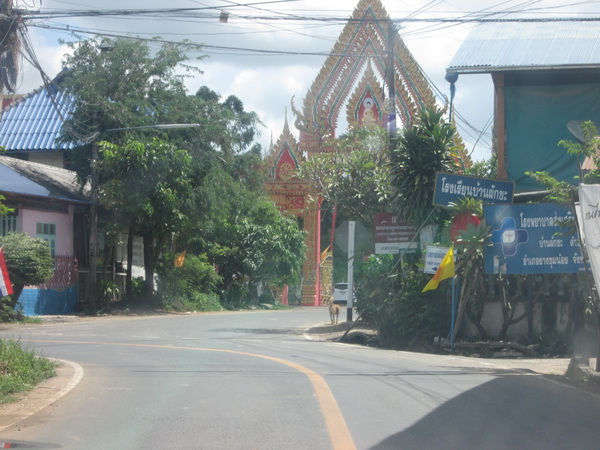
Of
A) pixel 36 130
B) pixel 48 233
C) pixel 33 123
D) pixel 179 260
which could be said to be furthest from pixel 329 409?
pixel 33 123

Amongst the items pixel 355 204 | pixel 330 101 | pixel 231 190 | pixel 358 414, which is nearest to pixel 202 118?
pixel 231 190

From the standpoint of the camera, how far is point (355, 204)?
25.1m

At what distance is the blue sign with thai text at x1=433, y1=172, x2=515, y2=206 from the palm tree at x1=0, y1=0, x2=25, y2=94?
992 centimetres

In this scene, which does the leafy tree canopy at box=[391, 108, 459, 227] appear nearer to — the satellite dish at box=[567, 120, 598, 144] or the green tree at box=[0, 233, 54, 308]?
the satellite dish at box=[567, 120, 598, 144]

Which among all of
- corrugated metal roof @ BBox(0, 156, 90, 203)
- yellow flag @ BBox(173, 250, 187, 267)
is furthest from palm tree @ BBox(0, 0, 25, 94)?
yellow flag @ BBox(173, 250, 187, 267)

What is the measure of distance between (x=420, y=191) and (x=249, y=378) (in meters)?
10.4

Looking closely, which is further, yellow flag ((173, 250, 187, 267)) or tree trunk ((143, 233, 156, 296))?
yellow flag ((173, 250, 187, 267))

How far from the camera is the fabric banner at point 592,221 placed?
1036 centimetres

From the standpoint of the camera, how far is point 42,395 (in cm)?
1052

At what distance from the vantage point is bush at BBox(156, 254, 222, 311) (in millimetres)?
36000

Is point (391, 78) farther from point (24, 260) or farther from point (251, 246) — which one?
point (251, 246)

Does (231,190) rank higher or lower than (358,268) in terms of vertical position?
higher

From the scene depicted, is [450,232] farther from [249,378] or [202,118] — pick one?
[202,118]

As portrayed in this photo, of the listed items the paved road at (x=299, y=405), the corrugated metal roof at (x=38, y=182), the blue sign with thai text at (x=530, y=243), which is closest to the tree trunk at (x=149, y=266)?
the corrugated metal roof at (x=38, y=182)
